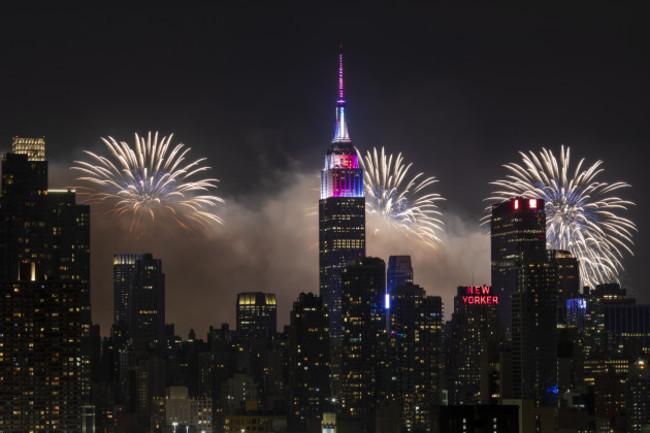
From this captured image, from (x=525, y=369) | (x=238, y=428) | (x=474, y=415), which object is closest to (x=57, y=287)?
(x=238, y=428)

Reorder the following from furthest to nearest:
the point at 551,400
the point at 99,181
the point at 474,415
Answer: the point at 551,400 → the point at 99,181 → the point at 474,415

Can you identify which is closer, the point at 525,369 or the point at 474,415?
the point at 474,415

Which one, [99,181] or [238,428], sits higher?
[99,181]

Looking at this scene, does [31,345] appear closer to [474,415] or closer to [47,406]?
[47,406]

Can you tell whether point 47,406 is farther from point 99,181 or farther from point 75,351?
point 99,181

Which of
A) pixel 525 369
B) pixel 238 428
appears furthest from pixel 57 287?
pixel 525 369

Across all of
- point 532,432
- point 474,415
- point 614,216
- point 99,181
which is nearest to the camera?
point 474,415
